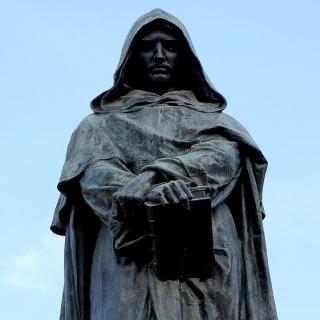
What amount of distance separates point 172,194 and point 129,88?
2295 mm

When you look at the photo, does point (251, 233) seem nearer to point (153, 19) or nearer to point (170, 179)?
point (170, 179)

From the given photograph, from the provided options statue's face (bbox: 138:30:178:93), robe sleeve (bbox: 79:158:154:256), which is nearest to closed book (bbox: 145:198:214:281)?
robe sleeve (bbox: 79:158:154:256)

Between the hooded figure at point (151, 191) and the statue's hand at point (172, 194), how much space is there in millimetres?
55

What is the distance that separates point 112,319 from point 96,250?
0.92 meters

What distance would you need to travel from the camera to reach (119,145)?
11742 millimetres

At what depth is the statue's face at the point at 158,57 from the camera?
485 inches

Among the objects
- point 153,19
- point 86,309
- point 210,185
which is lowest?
point 86,309

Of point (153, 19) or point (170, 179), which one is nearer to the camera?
point (170, 179)

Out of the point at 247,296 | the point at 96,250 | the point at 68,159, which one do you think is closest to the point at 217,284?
the point at 247,296

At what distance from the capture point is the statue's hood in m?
12.3

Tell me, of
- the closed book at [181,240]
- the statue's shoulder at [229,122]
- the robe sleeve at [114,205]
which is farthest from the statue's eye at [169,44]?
the closed book at [181,240]

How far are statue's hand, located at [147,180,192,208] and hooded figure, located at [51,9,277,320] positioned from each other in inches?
2.2

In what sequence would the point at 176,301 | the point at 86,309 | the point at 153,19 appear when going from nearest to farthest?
the point at 176,301 < the point at 86,309 < the point at 153,19

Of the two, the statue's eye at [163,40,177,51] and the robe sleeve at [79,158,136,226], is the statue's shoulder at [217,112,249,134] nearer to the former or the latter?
the statue's eye at [163,40,177,51]
